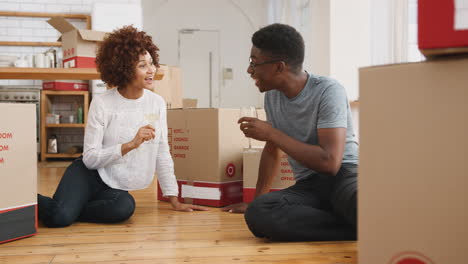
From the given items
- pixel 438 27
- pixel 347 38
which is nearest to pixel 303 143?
pixel 438 27

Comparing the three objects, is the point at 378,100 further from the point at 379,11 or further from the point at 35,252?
the point at 379,11

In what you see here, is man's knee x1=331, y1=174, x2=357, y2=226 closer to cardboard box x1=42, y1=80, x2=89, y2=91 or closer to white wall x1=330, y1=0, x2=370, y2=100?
white wall x1=330, y1=0, x2=370, y2=100

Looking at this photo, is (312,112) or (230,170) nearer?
(312,112)

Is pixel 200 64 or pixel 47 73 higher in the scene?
pixel 200 64

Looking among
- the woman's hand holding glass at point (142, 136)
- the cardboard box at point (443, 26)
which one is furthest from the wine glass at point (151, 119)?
the cardboard box at point (443, 26)

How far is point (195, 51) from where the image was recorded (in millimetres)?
8062

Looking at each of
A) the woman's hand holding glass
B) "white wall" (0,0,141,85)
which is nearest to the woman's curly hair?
the woman's hand holding glass

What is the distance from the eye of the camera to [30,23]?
612 centimetres

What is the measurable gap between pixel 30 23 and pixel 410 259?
A: 6.23m

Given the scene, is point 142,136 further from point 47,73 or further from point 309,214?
point 47,73

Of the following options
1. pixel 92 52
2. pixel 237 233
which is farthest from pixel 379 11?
pixel 237 233

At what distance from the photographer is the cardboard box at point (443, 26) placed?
2.51ft

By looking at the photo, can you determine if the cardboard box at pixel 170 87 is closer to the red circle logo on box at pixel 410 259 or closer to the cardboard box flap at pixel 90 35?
the cardboard box flap at pixel 90 35

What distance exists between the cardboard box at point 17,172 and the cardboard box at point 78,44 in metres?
1.21
